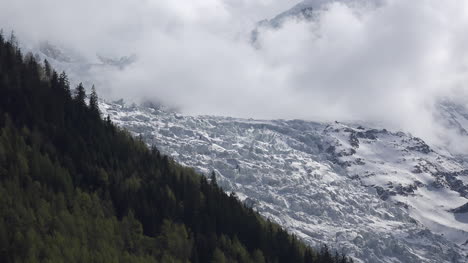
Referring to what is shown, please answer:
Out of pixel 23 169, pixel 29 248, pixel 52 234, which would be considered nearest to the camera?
pixel 29 248

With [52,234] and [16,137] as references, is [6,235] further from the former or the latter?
[16,137]

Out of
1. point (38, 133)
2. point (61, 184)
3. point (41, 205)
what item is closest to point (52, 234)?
point (41, 205)

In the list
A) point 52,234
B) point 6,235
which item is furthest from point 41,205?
point 6,235

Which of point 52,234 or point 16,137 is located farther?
point 16,137

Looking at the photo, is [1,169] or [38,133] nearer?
[1,169]

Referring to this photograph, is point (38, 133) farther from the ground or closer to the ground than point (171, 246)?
farther from the ground

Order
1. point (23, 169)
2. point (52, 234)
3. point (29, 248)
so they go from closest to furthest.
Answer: point (29, 248)
point (52, 234)
point (23, 169)

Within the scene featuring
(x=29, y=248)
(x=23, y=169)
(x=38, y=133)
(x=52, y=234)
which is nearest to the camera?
(x=29, y=248)

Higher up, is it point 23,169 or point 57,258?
point 23,169

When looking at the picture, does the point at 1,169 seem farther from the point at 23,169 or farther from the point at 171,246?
the point at 171,246
